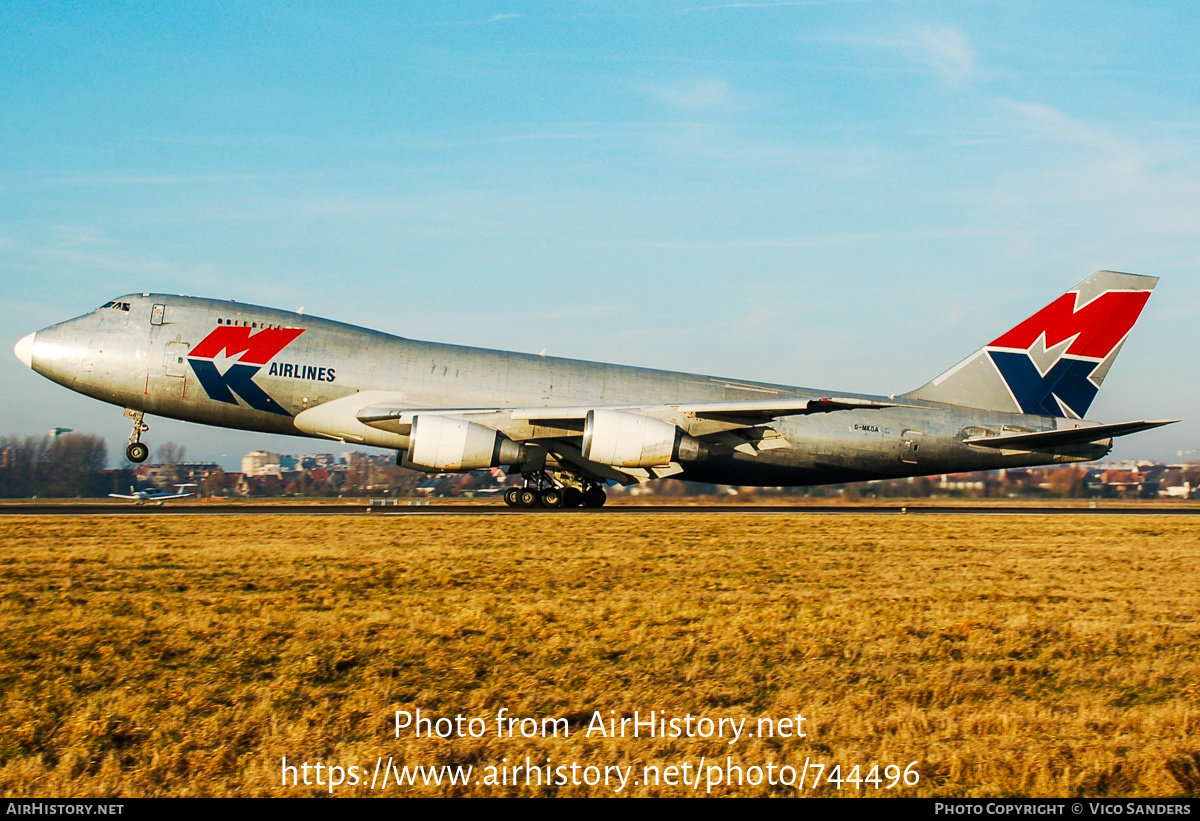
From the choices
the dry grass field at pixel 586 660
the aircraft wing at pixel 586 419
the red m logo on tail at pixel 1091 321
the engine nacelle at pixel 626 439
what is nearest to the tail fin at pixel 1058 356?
the red m logo on tail at pixel 1091 321

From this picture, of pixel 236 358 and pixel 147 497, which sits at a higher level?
pixel 236 358

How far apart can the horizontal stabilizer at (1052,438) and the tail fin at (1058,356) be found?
151cm

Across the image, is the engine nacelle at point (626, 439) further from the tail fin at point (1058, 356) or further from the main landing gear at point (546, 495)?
the tail fin at point (1058, 356)

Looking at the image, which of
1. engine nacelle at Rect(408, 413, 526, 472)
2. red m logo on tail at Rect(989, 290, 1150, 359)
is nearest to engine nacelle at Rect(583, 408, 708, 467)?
engine nacelle at Rect(408, 413, 526, 472)

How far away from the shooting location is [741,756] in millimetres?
6344

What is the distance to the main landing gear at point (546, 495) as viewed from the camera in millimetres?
28766

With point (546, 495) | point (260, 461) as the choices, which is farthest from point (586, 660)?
point (260, 461)

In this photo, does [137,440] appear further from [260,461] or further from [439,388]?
[260,461]

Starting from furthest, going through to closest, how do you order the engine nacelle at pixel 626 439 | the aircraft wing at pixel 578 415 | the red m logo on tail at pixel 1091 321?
1. the red m logo on tail at pixel 1091 321
2. the aircraft wing at pixel 578 415
3. the engine nacelle at pixel 626 439

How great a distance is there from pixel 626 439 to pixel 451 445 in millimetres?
4729

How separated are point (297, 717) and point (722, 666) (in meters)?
3.85

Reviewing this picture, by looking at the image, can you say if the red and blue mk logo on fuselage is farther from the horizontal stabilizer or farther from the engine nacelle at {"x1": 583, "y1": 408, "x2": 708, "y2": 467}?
the horizontal stabilizer

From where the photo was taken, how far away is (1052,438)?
28906 millimetres
